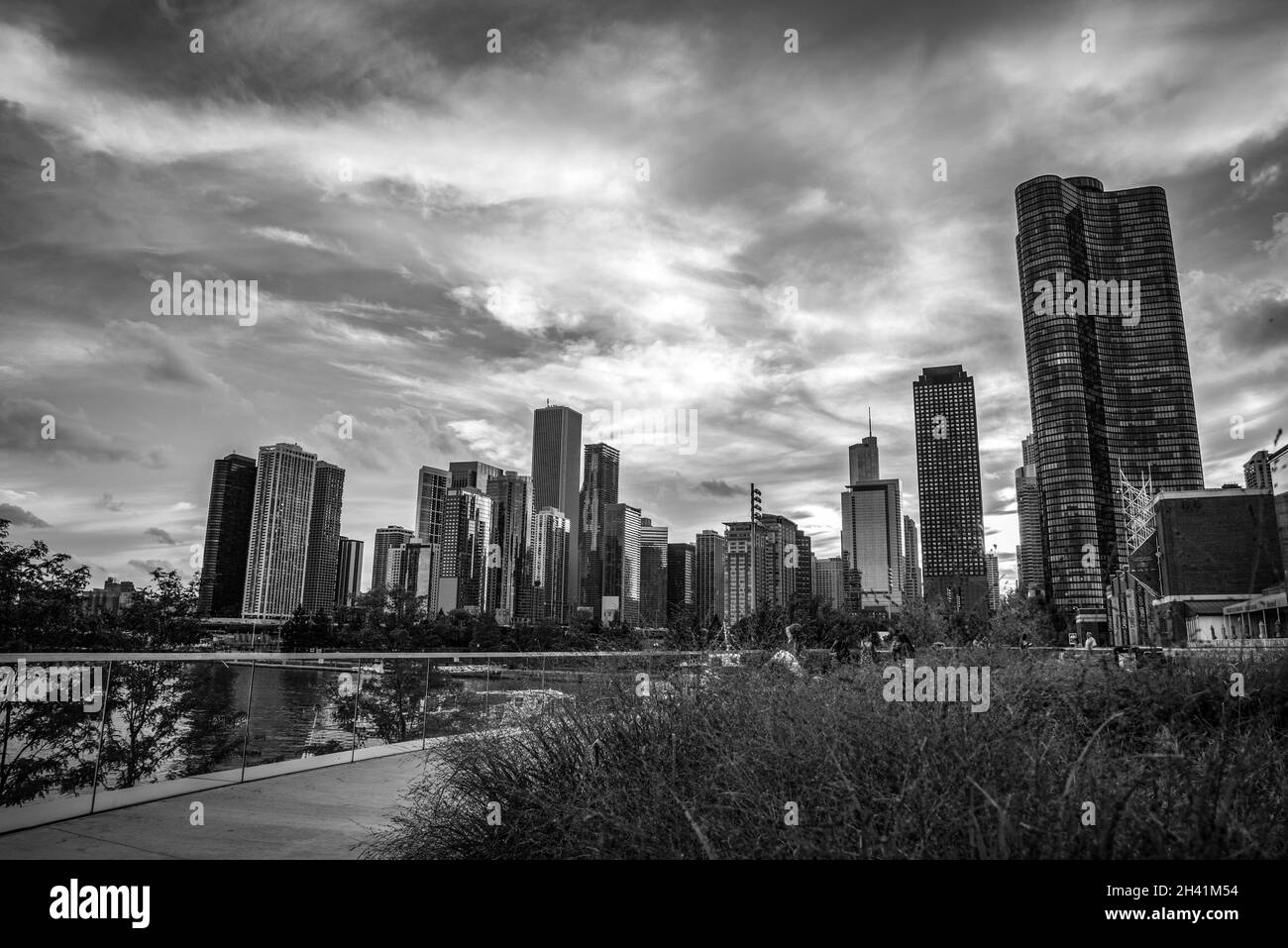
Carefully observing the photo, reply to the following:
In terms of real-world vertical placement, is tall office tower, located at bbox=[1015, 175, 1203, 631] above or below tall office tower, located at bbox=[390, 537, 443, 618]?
above

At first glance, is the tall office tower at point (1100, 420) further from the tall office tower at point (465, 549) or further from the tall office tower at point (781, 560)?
the tall office tower at point (465, 549)

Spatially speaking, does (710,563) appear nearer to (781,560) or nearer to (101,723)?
(781,560)

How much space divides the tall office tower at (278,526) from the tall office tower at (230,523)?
1136mm

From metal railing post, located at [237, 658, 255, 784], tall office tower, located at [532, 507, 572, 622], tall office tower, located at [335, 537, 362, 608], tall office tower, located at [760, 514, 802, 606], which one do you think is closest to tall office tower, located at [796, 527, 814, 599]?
tall office tower, located at [760, 514, 802, 606]

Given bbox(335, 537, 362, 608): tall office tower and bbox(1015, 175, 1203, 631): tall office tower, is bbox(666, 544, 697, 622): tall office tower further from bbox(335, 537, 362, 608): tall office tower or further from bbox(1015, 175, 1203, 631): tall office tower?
bbox(1015, 175, 1203, 631): tall office tower

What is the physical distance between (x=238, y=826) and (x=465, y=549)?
174960 mm

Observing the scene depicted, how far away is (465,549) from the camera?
17675 cm

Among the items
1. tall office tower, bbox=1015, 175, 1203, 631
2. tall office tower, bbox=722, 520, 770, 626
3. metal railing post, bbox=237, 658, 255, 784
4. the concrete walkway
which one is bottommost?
the concrete walkway

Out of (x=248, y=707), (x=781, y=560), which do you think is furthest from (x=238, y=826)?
(x=781, y=560)

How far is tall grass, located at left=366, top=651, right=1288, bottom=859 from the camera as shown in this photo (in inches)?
151

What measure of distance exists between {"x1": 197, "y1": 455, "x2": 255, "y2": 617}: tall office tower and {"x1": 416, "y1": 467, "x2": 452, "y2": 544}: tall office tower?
244 ft

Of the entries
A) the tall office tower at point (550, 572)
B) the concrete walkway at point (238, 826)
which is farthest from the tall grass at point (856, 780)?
the tall office tower at point (550, 572)
